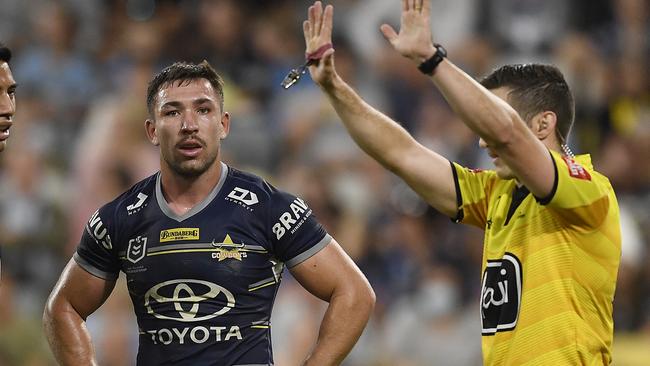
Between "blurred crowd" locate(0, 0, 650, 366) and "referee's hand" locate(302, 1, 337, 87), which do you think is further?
"blurred crowd" locate(0, 0, 650, 366)

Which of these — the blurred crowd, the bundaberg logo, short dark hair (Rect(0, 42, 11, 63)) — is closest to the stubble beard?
the bundaberg logo

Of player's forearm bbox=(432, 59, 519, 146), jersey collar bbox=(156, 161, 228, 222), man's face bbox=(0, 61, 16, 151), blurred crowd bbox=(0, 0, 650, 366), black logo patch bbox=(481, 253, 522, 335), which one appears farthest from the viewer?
blurred crowd bbox=(0, 0, 650, 366)

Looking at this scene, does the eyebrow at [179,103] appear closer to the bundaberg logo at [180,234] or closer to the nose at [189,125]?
the nose at [189,125]

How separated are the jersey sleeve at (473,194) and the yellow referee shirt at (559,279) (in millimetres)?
302

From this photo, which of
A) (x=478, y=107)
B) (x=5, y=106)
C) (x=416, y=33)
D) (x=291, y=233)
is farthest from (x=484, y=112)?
(x=5, y=106)

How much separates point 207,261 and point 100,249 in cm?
47

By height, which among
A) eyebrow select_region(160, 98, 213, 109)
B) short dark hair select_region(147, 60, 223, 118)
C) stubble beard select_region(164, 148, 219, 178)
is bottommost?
stubble beard select_region(164, 148, 219, 178)

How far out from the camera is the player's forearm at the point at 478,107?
3645mm

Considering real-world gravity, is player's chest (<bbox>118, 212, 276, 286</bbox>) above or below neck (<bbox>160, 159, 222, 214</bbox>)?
below

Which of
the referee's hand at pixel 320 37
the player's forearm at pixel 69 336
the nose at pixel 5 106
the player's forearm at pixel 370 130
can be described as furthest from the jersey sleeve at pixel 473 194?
the nose at pixel 5 106

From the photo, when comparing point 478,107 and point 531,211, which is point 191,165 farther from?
point 531,211

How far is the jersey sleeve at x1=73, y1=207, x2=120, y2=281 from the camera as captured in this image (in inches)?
167

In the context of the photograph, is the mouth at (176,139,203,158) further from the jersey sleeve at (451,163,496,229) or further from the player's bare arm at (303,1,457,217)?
the jersey sleeve at (451,163,496,229)

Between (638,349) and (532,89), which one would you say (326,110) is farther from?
(532,89)
